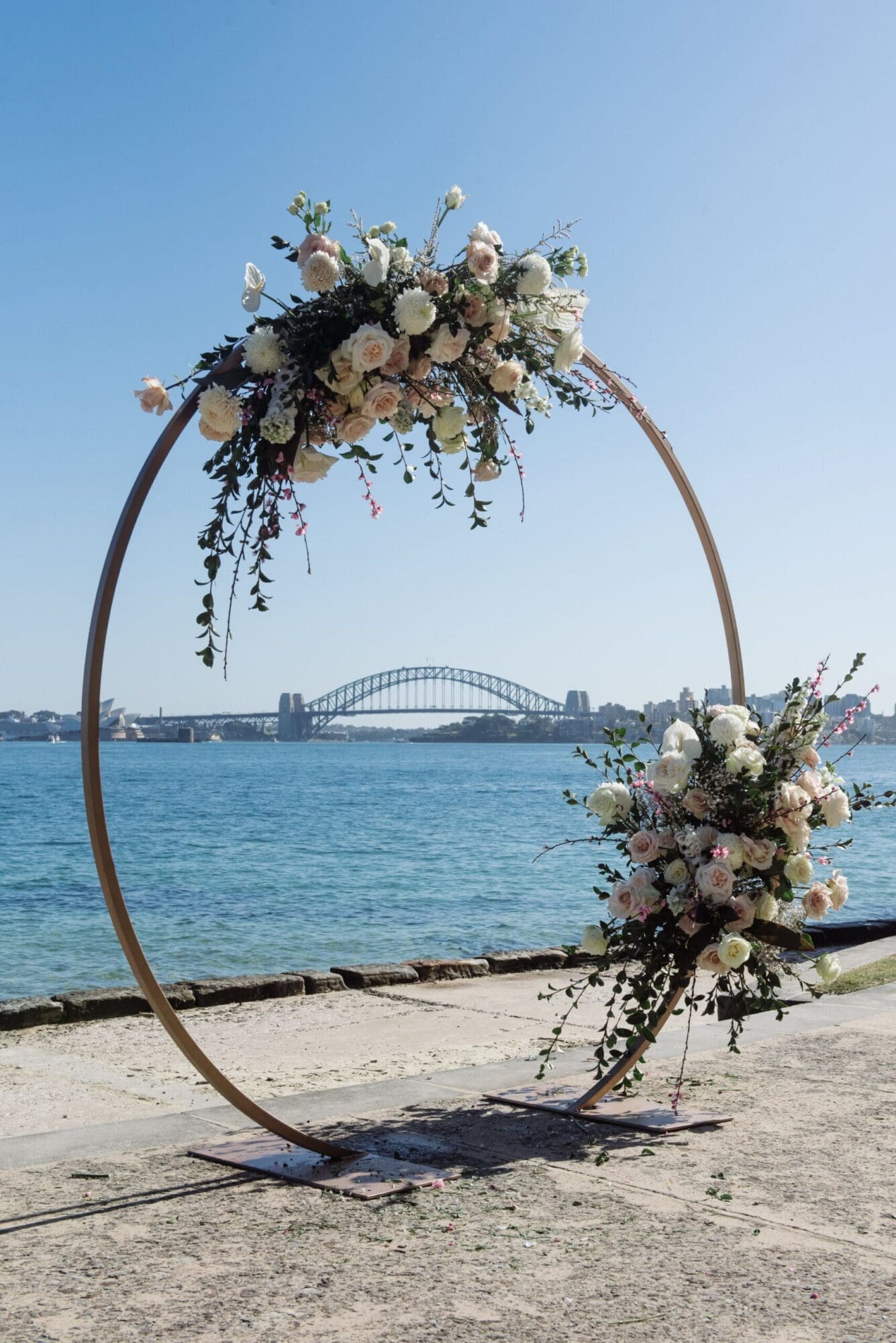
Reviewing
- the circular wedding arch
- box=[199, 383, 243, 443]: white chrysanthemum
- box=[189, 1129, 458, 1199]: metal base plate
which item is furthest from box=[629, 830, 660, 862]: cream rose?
box=[199, 383, 243, 443]: white chrysanthemum

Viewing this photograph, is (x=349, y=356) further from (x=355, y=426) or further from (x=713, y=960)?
(x=713, y=960)

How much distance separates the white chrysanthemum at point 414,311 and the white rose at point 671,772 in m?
1.91

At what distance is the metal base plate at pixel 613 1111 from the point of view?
5.32 m

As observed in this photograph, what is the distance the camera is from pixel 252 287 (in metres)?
4.69

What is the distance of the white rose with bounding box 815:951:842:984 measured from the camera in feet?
17.5

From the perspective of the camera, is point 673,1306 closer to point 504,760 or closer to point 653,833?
point 653,833

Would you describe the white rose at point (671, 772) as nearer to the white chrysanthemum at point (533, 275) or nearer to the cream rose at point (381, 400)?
the cream rose at point (381, 400)

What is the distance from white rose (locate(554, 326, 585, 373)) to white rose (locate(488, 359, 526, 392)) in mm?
188

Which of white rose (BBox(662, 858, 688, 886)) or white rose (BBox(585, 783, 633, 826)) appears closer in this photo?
white rose (BBox(662, 858, 688, 886))

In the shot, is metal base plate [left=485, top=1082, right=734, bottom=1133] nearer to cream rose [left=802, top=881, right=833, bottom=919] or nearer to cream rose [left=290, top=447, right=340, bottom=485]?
cream rose [left=802, top=881, right=833, bottom=919]

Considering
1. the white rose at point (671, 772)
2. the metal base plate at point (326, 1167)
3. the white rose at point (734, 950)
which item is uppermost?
the white rose at point (671, 772)

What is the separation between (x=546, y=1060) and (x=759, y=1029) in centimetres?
212

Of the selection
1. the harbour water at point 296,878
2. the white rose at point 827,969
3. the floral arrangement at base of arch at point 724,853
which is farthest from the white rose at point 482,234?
the harbour water at point 296,878

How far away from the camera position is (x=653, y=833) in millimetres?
5285
